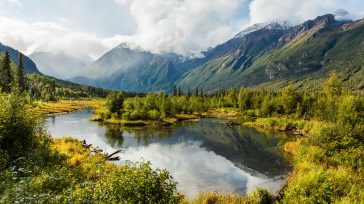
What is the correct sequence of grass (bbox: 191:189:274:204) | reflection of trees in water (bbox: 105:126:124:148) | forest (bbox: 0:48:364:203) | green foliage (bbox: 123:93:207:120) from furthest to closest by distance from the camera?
1. green foliage (bbox: 123:93:207:120)
2. reflection of trees in water (bbox: 105:126:124:148)
3. grass (bbox: 191:189:274:204)
4. forest (bbox: 0:48:364:203)

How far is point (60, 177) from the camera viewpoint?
69.2ft

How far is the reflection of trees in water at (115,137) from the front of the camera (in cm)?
6462

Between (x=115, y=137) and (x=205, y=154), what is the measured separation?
2597 cm

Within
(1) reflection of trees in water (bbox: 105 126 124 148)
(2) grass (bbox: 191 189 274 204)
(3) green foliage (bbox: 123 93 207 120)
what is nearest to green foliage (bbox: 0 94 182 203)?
(2) grass (bbox: 191 189 274 204)

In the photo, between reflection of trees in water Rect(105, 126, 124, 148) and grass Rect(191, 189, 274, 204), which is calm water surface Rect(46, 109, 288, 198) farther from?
grass Rect(191, 189, 274, 204)

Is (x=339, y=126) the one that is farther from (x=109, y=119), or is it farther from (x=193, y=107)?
(x=193, y=107)

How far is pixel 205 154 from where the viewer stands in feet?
192

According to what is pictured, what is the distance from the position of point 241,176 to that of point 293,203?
2183 cm

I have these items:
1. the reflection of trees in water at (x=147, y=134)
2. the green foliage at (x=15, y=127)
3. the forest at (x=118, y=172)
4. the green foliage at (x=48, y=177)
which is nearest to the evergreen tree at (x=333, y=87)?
the forest at (x=118, y=172)

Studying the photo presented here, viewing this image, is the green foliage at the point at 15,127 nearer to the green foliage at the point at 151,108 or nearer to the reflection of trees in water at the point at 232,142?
the reflection of trees in water at the point at 232,142

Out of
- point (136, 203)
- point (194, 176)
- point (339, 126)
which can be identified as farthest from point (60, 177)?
point (339, 126)

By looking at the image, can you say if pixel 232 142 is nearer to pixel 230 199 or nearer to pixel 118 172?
pixel 230 199

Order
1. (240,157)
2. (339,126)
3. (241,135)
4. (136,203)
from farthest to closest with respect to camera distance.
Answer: (241,135), (240,157), (339,126), (136,203)

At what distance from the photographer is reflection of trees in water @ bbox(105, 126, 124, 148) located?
64.6 m
